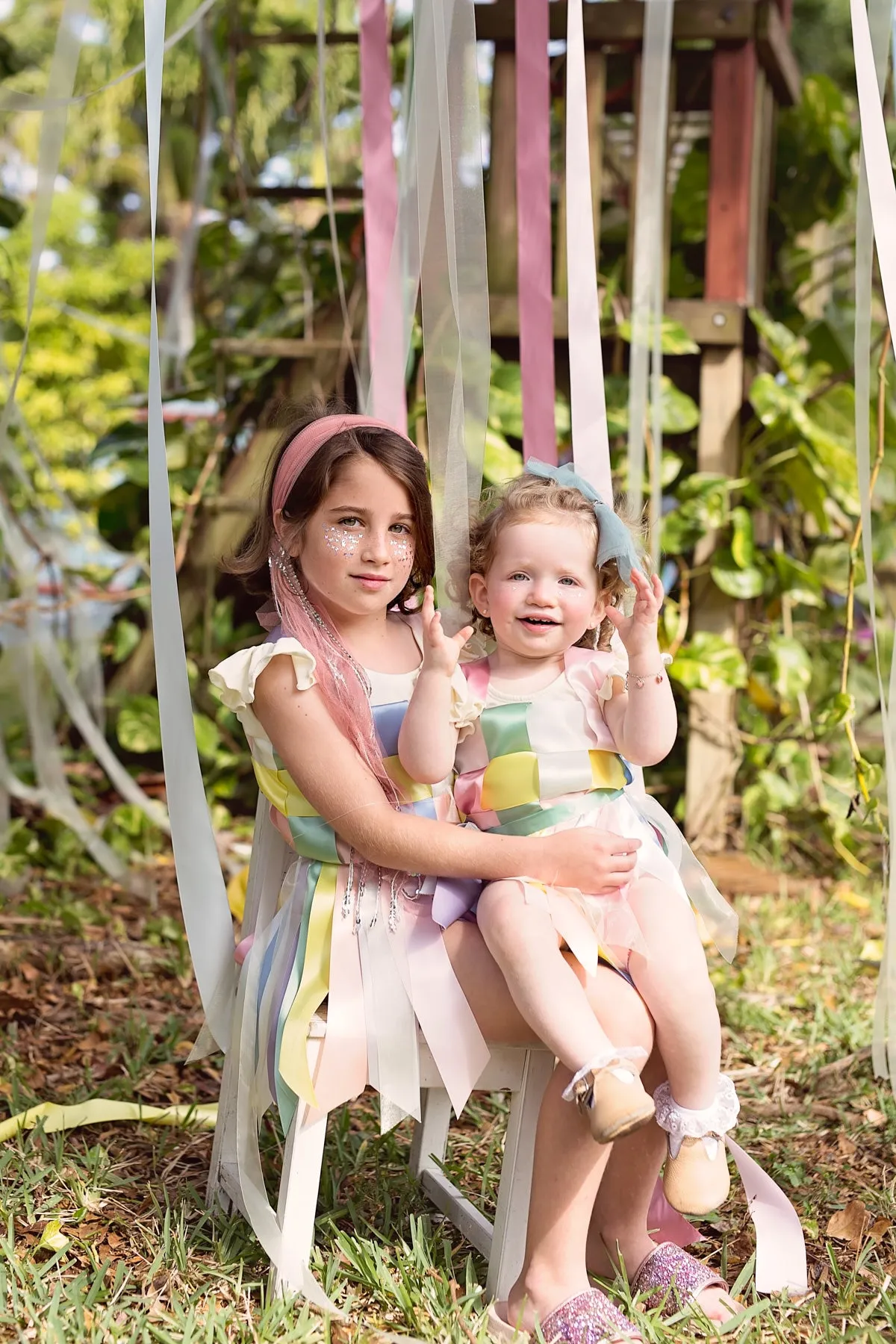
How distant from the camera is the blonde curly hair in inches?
67.7

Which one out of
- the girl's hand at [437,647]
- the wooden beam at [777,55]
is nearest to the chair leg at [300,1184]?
the girl's hand at [437,647]

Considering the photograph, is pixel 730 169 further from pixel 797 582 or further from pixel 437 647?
pixel 437 647

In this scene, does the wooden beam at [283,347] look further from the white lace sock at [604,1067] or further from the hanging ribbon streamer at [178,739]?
the white lace sock at [604,1067]

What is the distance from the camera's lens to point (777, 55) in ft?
11.9

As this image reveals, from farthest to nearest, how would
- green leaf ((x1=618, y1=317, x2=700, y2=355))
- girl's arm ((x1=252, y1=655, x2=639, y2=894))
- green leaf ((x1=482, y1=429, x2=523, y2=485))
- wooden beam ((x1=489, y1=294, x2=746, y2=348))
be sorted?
1. wooden beam ((x1=489, y1=294, x2=746, y2=348))
2. green leaf ((x1=618, y1=317, x2=700, y2=355))
3. green leaf ((x1=482, y1=429, x2=523, y2=485))
4. girl's arm ((x1=252, y1=655, x2=639, y2=894))

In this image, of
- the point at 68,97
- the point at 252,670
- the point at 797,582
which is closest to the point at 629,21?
the point at 797,582

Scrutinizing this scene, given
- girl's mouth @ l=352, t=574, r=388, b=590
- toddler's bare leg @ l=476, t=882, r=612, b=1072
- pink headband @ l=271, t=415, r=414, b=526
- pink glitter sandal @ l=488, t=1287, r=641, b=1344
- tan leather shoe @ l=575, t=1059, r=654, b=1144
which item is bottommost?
pink glitter sandal @ l=488, t=1287, r=641, b=1344

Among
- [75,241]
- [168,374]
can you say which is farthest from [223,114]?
[75,241]

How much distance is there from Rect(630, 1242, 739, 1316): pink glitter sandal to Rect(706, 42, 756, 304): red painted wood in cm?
247

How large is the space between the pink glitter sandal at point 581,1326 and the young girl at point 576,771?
0.14m

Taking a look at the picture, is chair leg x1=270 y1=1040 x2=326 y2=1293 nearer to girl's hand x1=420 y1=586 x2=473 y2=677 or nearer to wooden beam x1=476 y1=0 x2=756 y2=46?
girl's hand x1=420 y1=586 x2=473 y2=677

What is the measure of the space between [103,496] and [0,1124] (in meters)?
2.28

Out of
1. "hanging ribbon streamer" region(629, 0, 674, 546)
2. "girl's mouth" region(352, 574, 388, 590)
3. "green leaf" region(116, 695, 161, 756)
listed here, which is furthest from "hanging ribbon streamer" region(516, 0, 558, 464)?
"green leaf" region(116, 695, 161, 756)

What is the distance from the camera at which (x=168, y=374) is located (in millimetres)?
4582
